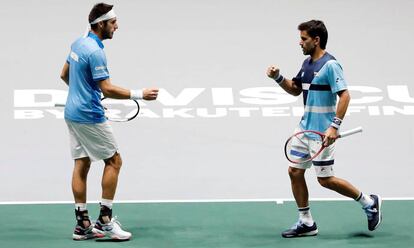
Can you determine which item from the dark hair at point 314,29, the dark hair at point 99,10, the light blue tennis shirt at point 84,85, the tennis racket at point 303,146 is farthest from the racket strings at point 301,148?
the dark hair at point 99,10

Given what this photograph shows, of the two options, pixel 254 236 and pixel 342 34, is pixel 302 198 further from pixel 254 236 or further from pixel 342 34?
pixel 342 34

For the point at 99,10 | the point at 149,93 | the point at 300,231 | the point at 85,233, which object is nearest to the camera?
the point at 149,93

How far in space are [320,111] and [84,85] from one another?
80.8 inches

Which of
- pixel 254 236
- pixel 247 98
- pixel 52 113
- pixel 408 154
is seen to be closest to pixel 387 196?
pixel 408 154

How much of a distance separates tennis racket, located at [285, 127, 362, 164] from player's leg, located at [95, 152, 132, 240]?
59.5 inches

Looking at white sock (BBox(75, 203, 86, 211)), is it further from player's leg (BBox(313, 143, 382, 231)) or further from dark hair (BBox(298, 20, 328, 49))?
dark hair (BBox(298, 20, 328, 49))

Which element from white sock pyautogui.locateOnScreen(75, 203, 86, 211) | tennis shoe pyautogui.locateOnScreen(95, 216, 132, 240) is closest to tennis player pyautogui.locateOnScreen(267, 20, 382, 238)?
tennis shoe pyautogui.locateOnScreen(95, 216, 132, 240)

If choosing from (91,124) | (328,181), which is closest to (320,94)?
(328,181)

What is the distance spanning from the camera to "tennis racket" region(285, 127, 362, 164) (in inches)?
340

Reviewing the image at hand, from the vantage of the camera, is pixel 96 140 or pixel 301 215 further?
pixel 301 215

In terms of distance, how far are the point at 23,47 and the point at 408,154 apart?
545 cm

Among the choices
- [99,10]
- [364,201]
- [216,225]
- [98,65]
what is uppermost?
[99,10]

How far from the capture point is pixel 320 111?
862cm

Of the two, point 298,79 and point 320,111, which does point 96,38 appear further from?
point 320,111
